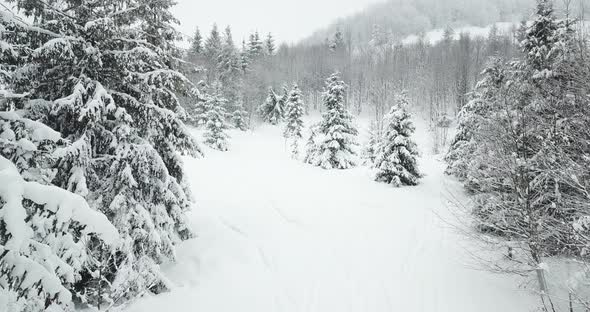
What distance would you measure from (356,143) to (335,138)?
212cm

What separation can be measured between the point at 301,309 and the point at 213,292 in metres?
2.14

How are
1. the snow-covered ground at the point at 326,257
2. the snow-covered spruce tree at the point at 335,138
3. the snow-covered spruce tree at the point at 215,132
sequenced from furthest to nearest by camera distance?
the snow-covered spruce tree at the point at 215,132 → the snow-covered spruce tree at the point at 335,138 → the snow-covered ground at the point at 326,257

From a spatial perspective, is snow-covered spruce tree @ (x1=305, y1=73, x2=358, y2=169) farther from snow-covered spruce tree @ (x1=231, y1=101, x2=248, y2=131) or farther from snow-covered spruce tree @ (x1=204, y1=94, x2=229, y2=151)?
snow-covered spruce tree @ (x1=231, y1=101, x2=248, y2=131)

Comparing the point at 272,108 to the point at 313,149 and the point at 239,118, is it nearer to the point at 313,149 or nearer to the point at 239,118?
the point at 239,118

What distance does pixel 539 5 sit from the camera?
455 inches

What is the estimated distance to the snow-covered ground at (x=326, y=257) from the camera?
24.3ft

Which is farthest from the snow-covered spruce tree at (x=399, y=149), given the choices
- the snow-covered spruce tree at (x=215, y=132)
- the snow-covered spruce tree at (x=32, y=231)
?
the snow-covered spruce tree at (x=215, y=132)

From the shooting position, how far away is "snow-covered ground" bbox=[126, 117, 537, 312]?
741 cm

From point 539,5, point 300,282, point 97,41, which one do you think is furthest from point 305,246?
point 539,5

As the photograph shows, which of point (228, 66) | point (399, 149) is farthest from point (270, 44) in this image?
point (399, 149)

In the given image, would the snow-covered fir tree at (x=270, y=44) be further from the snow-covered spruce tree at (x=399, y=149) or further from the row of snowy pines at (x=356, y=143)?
the snow-covered spruce tree at (x=399, y=149)

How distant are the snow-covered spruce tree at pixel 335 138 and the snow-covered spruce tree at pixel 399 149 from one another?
5604 mm

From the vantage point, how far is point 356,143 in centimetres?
2433

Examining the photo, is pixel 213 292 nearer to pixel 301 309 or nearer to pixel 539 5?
pixel 301 309
